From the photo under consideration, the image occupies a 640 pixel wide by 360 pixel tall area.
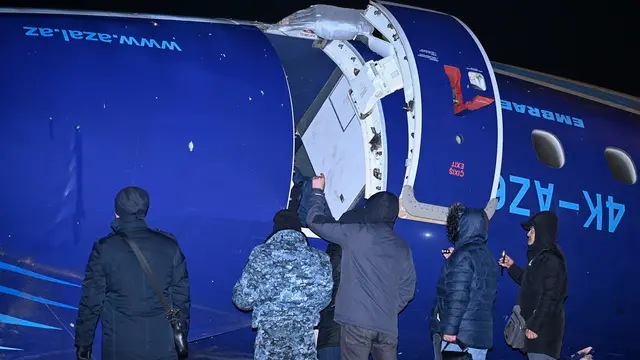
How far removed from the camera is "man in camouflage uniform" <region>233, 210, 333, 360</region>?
604 centimetres

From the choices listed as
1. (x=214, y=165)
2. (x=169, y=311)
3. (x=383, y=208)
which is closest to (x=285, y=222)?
(x=383, y=208)

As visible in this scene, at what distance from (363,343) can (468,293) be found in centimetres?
104

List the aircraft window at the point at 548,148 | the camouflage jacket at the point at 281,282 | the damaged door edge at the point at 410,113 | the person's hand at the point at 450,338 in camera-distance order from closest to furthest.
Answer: the camouflage jacket at the point at 281,282, the person's hand at the point at 450,338, the damaged door edge at the point at 410,113, the aircraft window at the point at 548,148

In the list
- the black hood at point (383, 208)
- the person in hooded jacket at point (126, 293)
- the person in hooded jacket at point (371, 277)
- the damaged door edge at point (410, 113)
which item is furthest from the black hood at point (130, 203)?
the damaged door edge at point (410, 113)

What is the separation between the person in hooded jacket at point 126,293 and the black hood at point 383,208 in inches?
75.5

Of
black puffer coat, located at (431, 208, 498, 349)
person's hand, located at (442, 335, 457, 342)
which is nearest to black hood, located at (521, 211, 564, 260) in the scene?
black puffer coat, located at (431, 208, 498, 349)

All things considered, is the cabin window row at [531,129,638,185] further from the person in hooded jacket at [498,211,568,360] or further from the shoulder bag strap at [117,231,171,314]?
the shoulder bag strap at [117,231,171,314]

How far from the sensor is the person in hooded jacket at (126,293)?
5602mm

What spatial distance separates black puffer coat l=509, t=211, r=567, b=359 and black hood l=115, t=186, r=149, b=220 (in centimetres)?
379

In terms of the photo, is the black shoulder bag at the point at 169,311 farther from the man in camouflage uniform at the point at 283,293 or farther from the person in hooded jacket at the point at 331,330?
the person in hooded jacket at the point at 331,330

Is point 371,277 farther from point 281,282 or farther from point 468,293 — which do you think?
point 281,282

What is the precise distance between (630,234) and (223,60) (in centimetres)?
521

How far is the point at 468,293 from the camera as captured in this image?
670 cm

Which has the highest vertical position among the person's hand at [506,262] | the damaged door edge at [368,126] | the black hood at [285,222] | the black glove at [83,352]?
the damaged door edge at [368,126]
